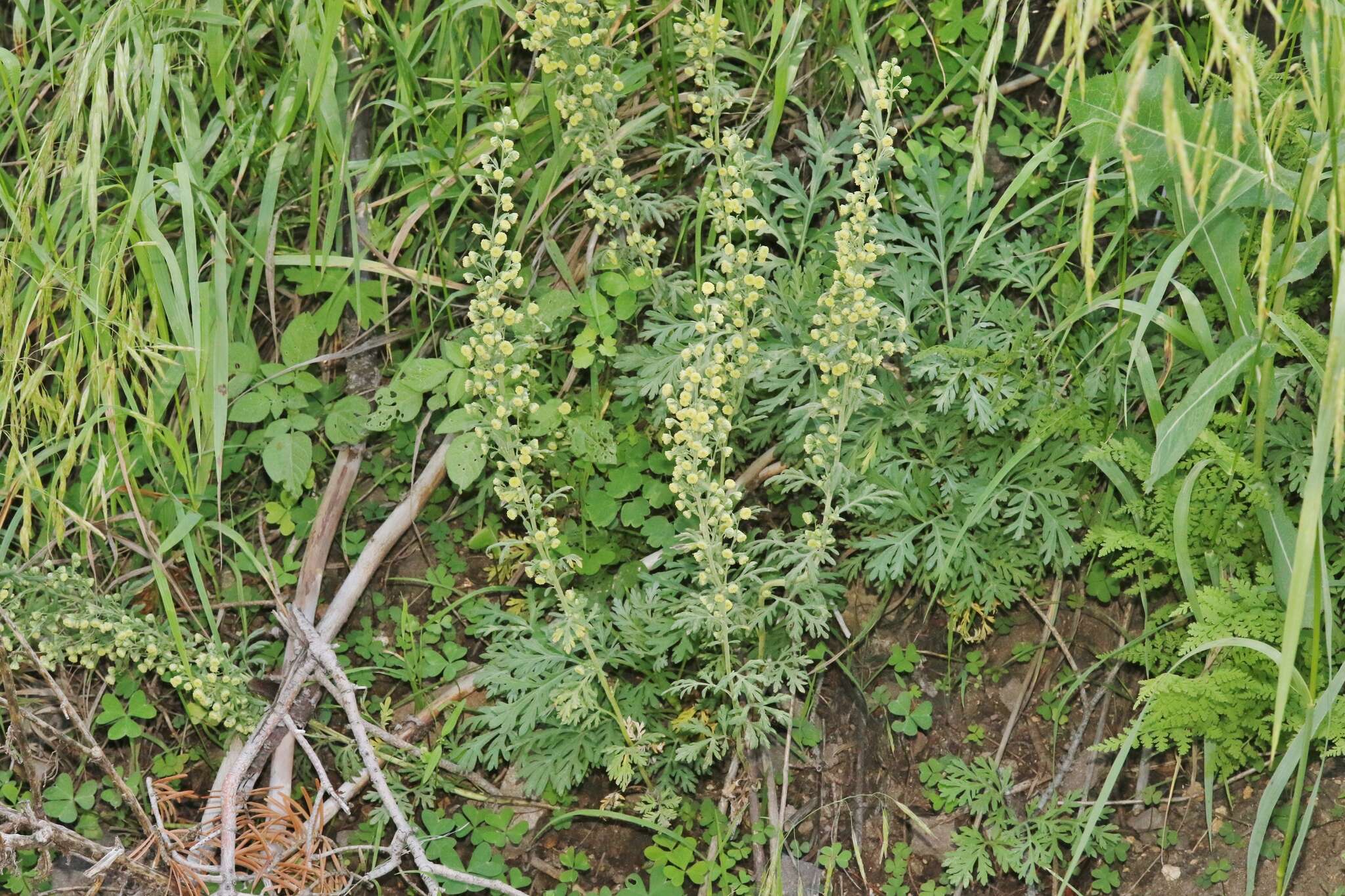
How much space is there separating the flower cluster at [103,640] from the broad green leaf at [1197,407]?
2219 millimetres

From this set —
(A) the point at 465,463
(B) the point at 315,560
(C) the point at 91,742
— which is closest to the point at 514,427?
(A) the point at 465,463

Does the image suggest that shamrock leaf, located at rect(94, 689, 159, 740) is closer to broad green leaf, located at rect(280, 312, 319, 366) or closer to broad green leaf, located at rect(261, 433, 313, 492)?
broad green leaf, located at rect(261, 433, 313, 492)

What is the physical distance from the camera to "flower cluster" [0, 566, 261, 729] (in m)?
2.83

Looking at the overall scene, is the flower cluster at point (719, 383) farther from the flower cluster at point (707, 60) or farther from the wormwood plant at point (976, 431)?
the wormwood plant at point (976, 431)

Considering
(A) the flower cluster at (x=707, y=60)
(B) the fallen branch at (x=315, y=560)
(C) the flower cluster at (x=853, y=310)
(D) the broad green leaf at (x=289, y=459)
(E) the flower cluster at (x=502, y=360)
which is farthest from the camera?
(D) the broad green leaf at (x=289, y=459)

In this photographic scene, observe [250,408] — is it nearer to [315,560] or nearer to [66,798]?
[315,560]

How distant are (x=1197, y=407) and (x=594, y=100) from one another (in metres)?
1.49

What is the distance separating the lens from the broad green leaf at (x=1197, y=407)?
92.9 inches

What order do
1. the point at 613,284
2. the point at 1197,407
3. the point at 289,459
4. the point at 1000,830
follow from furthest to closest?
the point at 289,459 < the point at 613,284 < the point at 1000,830 < the point at 1197,407

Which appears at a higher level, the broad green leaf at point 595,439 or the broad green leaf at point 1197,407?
the broad green leaf at point 1197,407

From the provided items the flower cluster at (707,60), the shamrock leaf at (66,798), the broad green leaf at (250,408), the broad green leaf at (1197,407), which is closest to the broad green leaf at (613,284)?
the flower cluster at (707,60)

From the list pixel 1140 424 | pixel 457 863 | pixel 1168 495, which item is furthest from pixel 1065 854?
pixel 457 863

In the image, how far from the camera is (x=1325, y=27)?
6.23ft

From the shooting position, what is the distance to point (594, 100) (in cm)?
270
